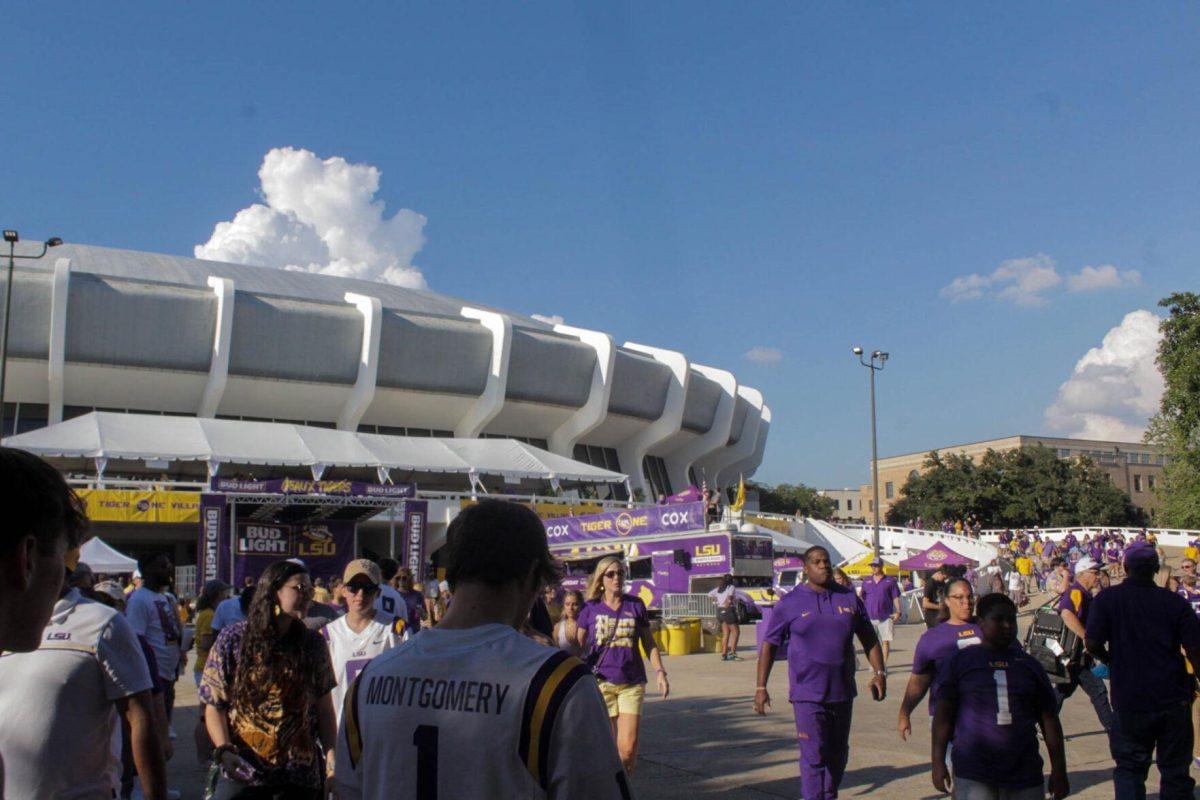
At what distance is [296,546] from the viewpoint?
27828mm

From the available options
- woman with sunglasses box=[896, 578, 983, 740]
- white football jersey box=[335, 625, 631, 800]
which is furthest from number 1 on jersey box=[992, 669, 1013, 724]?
white football jersey box=[335, 625, 631, 800]

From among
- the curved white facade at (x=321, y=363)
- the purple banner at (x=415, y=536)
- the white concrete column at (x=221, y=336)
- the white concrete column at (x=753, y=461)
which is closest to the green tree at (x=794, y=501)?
the white concrete column at (x=753, y=461)

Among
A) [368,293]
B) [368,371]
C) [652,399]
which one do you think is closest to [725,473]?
[652,399]

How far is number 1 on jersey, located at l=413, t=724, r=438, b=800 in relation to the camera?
223 centimetres

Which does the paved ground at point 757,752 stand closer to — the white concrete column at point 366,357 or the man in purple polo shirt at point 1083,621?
the man in purple polo shirt at point 1083,621

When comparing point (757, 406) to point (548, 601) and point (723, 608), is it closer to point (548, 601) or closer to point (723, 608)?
point (723, 608)

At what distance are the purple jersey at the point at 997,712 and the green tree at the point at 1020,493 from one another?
6847 centimetres

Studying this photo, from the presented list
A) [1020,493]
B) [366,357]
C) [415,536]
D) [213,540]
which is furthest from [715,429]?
[213,540]

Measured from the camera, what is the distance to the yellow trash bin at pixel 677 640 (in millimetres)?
21938

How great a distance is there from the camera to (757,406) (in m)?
70.0

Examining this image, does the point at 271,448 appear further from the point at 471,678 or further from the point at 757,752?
the point at 471,678

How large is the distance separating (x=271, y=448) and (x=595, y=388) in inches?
759

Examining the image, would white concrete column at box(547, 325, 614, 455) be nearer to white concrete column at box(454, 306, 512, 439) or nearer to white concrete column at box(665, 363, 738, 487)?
white concrete column at box(454, 306, 512, 439)

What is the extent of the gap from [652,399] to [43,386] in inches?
1179
